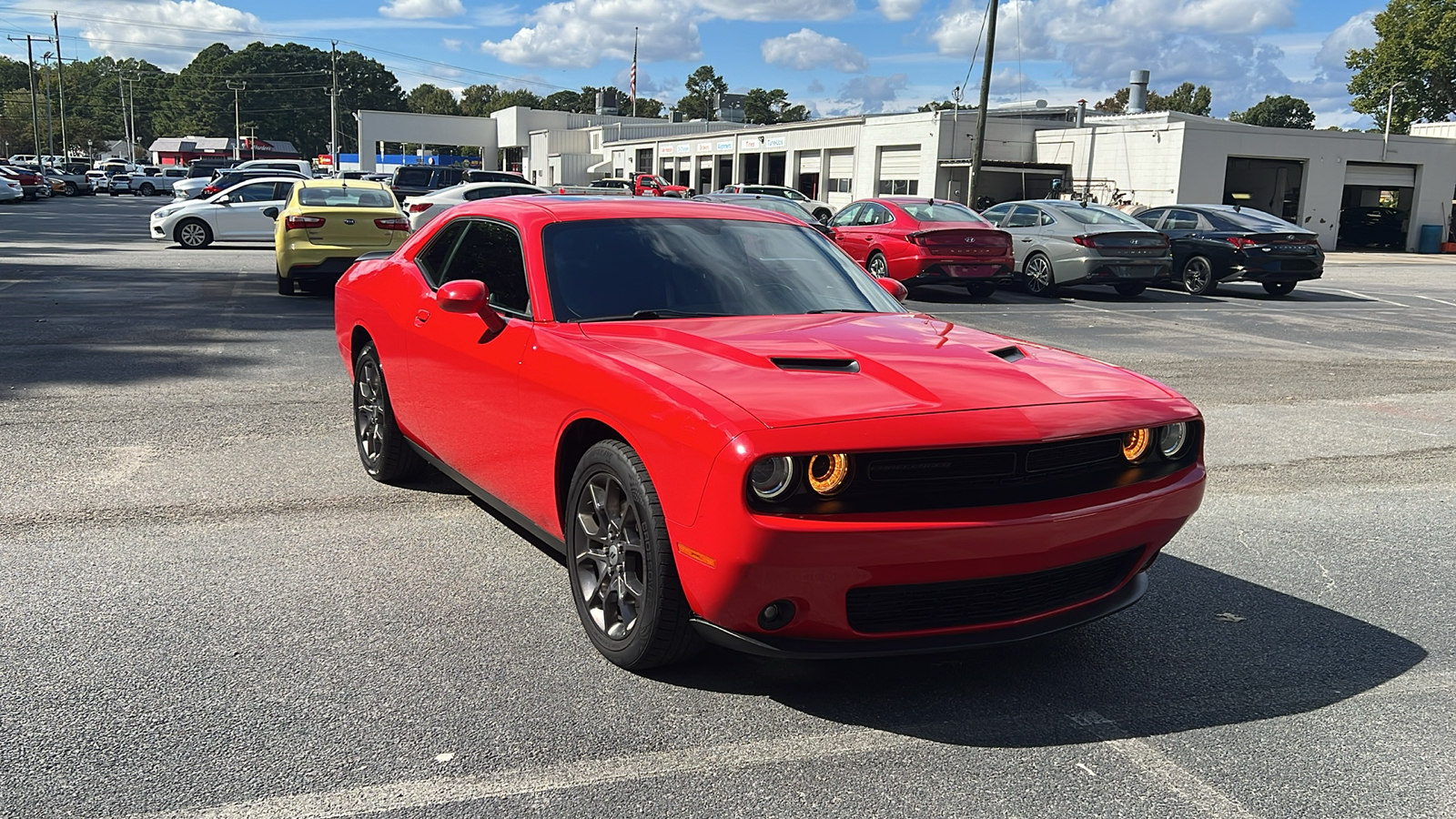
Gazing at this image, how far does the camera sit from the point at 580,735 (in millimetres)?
3201

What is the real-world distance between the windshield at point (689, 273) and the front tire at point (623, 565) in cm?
81

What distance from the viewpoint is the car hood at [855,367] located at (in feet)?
10.6

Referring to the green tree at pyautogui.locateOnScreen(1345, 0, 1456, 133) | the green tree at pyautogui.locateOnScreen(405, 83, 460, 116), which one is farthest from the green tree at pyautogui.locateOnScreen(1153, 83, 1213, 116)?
the green tree at pyautogui.locateOnScreen(405, 83, 460, 116)

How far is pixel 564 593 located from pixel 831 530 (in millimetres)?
1636

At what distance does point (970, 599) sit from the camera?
3.31 metres

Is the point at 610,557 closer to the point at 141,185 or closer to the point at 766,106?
the point at 141,185

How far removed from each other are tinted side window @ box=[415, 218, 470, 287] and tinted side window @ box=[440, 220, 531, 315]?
0.06m

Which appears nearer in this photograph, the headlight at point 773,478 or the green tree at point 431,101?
the headlight at point 773,478

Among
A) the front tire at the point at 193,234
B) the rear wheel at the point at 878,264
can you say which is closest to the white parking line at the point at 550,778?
the rear wheel at the point at 878,264

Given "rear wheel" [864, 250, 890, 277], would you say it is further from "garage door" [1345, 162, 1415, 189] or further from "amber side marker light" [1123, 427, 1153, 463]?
"garage door" [1345, 162, 1415, 189]

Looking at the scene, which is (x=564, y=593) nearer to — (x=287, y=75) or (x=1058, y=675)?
(x=1058, y=675)

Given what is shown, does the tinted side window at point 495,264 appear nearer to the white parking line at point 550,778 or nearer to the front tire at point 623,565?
the front tire at point 623,565

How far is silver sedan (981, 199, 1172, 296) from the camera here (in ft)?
57.4

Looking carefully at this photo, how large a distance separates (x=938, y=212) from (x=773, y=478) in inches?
592
